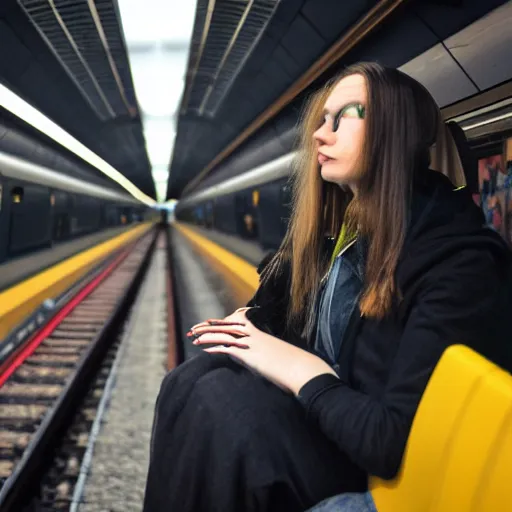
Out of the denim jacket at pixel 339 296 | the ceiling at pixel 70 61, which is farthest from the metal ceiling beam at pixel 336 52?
the denim jacket at pixel 339 296

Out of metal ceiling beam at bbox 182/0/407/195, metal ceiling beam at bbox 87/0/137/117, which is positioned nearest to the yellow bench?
metal ceiling beam at bbox 182/0/407/195

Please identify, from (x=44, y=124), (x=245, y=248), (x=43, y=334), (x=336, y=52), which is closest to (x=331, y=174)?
(x=336, y=52)

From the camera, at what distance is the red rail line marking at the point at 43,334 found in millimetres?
4922

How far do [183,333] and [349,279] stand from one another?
5.22 m

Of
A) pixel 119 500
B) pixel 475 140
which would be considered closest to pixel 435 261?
pixel 475 140

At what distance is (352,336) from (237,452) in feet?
1.07

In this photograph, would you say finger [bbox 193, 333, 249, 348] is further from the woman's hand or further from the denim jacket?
the denim jacket

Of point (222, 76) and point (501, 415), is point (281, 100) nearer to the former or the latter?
point (222, 76)

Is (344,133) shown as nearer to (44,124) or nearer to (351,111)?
(351,111)

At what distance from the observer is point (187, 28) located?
3.82 m

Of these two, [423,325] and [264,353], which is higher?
[423,325]

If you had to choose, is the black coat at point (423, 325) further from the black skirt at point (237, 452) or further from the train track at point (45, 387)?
the train track at point (45, 387)

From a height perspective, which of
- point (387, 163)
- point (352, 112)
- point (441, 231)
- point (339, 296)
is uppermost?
point (352, 112)

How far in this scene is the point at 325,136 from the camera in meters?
1.21
